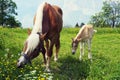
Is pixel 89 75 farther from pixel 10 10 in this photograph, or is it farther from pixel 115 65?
pixel 10 10

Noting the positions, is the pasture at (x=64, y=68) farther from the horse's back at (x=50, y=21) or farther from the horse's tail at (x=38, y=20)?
the horse's back at (x=50, y=21)

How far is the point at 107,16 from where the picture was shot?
302 feet

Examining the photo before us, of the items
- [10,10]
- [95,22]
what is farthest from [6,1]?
[95,22]

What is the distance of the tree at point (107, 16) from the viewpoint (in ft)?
297

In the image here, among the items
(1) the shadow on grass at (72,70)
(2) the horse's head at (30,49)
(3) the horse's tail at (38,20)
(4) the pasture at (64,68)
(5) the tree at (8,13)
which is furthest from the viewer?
(5) the tree at (8,13)

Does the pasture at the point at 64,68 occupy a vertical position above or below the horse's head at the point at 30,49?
below

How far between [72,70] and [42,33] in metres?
2.03

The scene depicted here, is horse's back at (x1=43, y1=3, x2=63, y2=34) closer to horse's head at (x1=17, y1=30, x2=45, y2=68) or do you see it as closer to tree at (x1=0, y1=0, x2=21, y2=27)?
horse's head at (x1=17, y1=30, x2=45, y2=68)

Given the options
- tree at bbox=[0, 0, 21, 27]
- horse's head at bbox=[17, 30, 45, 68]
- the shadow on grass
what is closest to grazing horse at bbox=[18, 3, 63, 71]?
horse's head at bbox=[17, 30, 45, 68]

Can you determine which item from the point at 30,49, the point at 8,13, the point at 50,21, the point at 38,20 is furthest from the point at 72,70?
the point at 8,13

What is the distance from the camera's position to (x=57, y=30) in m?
13.7

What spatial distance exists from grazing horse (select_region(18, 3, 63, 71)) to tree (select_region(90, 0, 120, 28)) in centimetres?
7639

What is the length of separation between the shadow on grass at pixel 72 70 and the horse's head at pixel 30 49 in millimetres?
1331

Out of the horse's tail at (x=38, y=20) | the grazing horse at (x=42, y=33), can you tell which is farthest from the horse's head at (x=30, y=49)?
the horse's tail at (x=38, y=20)
